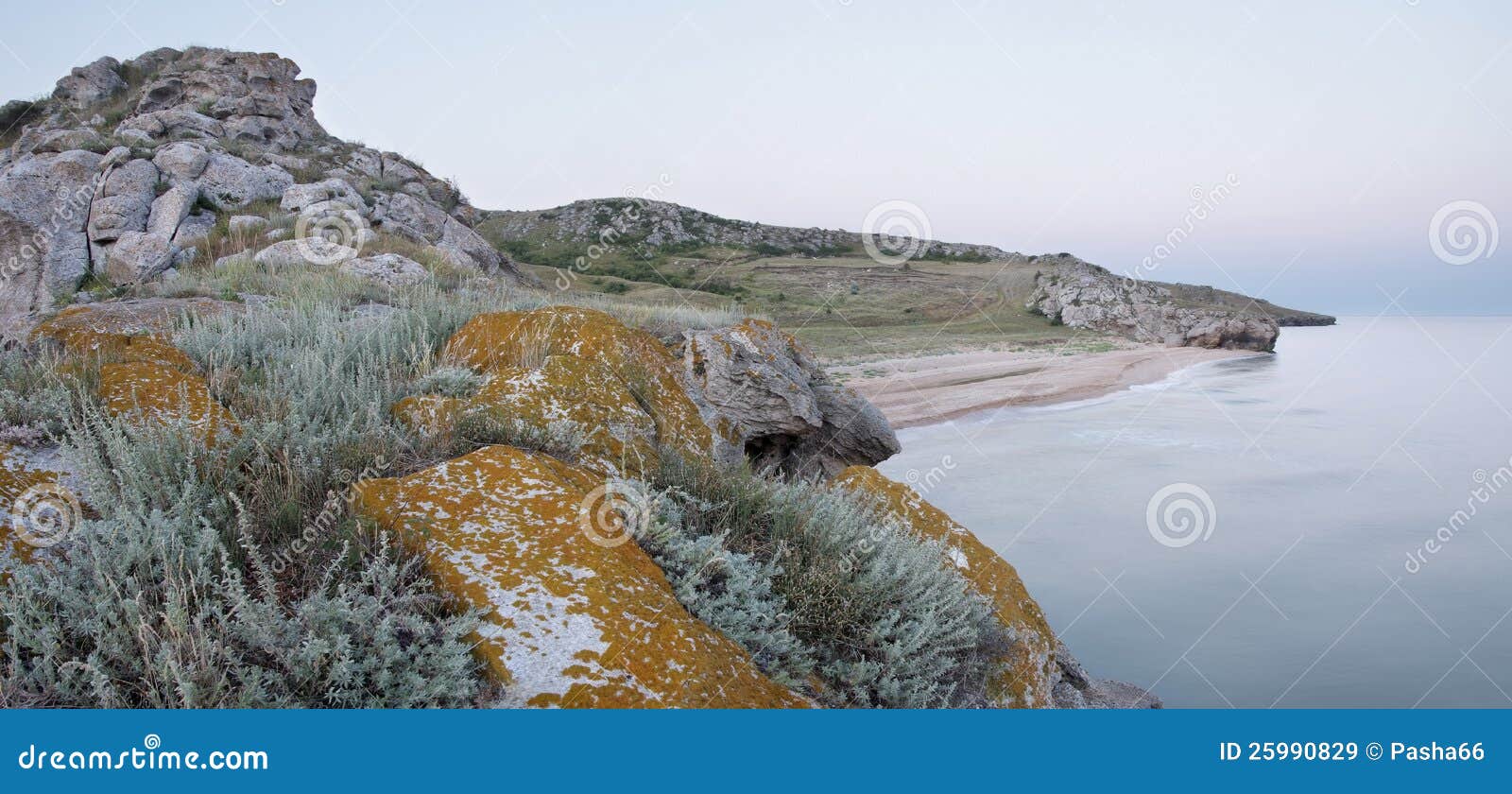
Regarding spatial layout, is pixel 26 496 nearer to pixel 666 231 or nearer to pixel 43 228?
pixel 43 228

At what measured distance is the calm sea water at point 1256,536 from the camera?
26.1ft

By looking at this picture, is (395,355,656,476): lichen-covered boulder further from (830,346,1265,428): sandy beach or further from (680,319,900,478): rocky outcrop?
(830,346,1265,428): sandy beach

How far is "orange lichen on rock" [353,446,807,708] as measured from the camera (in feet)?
8.10

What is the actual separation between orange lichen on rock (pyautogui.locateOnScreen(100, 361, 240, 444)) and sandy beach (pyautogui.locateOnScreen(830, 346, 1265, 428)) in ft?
47.3

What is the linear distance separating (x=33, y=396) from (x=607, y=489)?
2.76 metres

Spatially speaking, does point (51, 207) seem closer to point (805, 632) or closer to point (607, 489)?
point (607, 489)

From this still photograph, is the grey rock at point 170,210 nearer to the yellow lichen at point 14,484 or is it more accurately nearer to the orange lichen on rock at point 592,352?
the orange lichen on rock at point 592,352

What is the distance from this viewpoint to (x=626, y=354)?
18.3ft

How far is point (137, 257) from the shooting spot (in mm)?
11641

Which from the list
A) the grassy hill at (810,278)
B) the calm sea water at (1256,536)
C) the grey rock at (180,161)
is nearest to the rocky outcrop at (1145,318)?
the grassy hill at (810,278)

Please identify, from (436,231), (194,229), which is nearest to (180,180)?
(194,229)

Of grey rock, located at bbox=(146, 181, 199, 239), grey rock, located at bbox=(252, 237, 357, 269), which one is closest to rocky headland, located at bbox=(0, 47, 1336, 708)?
grey rock, located at bbox=(252, 237, 357, 269)

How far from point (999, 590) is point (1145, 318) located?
43.4 meters

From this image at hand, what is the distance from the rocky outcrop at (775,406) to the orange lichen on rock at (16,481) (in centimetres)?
350
